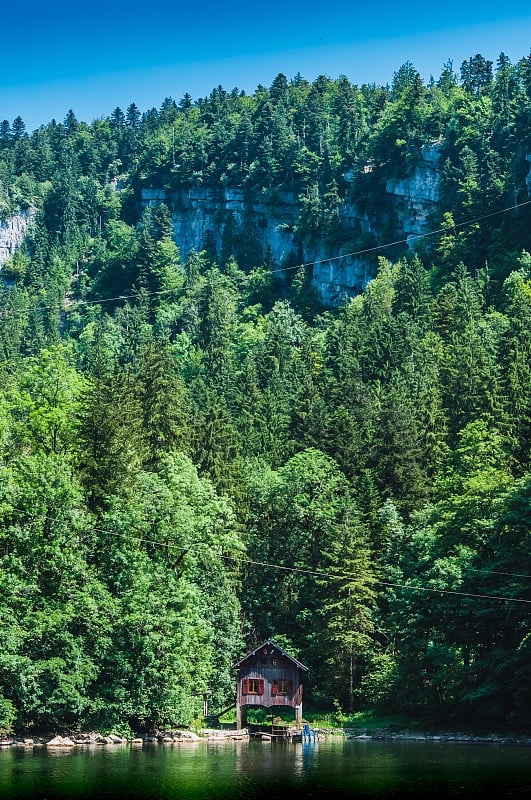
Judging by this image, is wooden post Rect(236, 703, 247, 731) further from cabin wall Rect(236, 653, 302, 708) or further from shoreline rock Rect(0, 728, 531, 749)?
shoreline rock Rect(0, 728, 531, 749)

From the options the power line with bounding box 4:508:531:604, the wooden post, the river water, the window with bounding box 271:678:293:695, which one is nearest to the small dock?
the wooden post

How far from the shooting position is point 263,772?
4328cm

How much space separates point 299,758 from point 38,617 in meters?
13.4

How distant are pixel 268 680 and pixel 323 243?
11949 cm

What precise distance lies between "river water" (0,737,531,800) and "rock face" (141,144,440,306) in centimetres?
11679

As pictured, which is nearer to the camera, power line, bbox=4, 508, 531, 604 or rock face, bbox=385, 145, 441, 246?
power line, bbox=4, 508, 531, 604

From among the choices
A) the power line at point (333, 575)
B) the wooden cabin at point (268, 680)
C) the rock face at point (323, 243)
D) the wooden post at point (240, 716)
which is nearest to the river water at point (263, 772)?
the power line at point (333, 575)

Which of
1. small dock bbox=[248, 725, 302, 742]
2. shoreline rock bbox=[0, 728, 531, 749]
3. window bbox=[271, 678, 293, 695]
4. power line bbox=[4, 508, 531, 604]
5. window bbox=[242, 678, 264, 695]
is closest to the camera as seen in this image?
shoreline rock bbox=[0, 728, 531, 749]

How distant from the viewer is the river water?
37281 mm

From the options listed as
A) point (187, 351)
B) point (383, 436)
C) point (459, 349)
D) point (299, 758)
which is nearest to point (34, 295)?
point (187, 351)

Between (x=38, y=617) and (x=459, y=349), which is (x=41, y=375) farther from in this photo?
(x=459, y=349)

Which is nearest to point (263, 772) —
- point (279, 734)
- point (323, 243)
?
point (279, 734)

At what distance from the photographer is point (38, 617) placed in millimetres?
52812

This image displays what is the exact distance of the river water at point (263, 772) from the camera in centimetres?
3728
